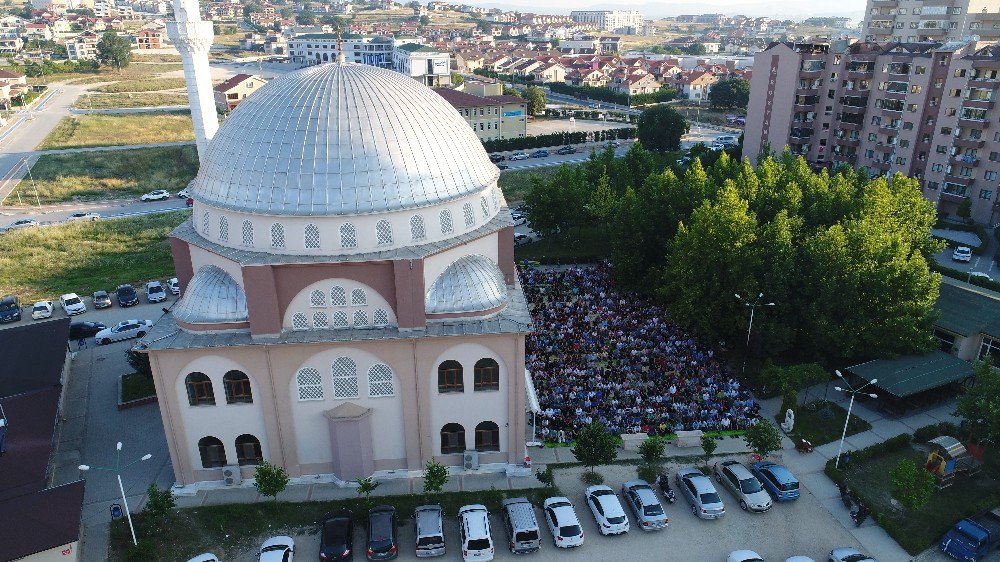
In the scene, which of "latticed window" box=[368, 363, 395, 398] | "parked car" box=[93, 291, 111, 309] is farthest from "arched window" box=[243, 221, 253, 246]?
"parked car" box=[93, 291, 111, 309]

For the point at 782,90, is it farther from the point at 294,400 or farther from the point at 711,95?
the point at 294,400

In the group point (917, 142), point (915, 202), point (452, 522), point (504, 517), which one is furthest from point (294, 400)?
point (917, 142)

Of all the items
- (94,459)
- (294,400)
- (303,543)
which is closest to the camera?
(303,543)

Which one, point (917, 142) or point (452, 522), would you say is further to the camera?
point (917, 142)

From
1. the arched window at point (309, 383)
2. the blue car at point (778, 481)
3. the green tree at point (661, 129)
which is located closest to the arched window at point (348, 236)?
the arched window at point (309, 383)

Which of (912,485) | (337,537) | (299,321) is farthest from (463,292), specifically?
(912,485)

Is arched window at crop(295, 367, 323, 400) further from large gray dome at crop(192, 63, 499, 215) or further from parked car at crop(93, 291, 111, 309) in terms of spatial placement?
parked car at crop(93, 291, 111, 309)
